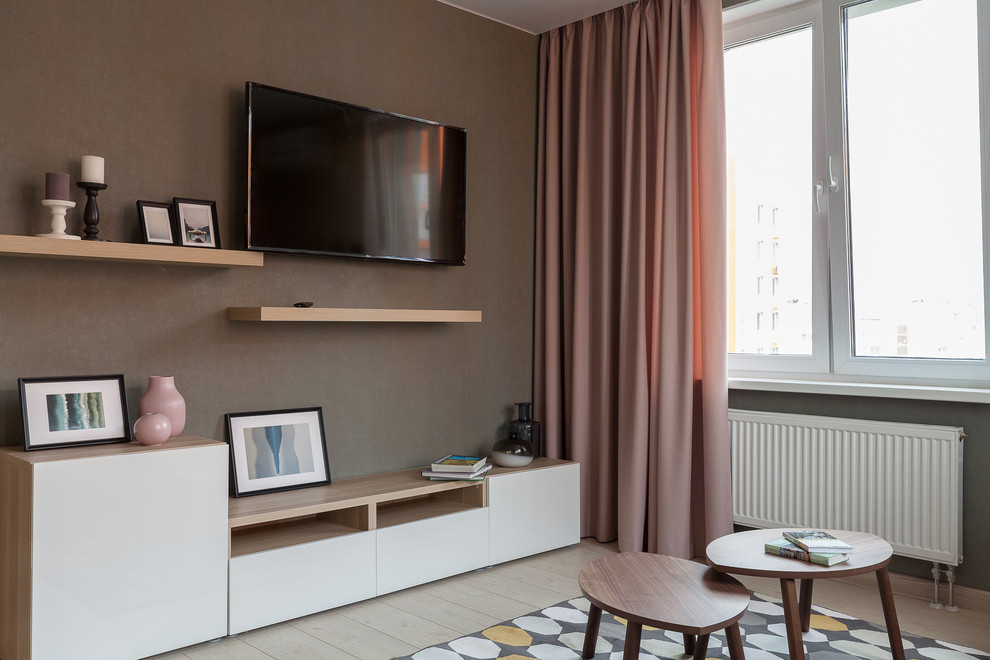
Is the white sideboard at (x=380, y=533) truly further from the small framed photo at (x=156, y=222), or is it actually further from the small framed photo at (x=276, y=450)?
the small framed photo at (x=156, y=222)

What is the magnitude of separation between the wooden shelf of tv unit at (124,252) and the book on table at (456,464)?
3.73 feet

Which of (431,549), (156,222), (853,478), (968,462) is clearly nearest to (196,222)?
(156,222)

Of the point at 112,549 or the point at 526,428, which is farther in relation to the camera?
the point at 526,428

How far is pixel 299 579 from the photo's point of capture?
268 centimetres

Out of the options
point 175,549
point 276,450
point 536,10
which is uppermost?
point 536,10

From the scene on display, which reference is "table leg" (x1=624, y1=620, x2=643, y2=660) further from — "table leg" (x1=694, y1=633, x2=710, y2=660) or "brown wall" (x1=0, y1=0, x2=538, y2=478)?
"brown wall" (x1=0, y1=0, x2=538, y2=478)

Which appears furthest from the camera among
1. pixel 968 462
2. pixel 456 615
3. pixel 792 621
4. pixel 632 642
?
pixel 968 462

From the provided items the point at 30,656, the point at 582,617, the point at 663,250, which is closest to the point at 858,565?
the point at 582,617

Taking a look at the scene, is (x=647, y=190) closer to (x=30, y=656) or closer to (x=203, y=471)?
(x=203, y=471)

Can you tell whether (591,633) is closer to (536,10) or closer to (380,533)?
(380,533)

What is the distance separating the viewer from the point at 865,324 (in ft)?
10.4

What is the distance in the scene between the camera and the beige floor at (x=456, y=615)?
8.04ft

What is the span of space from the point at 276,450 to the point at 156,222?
3.10 ft

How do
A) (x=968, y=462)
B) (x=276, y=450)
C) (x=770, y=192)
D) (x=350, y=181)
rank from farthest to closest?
(x=770, y=192)
(x=350, y=181)
(x=276, y=450)
(x=968, y=462)
